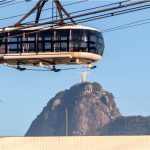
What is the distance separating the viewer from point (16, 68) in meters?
37.5

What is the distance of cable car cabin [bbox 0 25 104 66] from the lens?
117 feet

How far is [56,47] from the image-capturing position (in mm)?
35656

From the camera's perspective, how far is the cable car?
35.6 metres

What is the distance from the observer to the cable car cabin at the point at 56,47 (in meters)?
35.6

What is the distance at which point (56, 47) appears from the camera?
117 ft

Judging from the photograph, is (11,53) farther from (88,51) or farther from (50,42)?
(88,51)

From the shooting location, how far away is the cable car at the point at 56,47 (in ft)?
117
